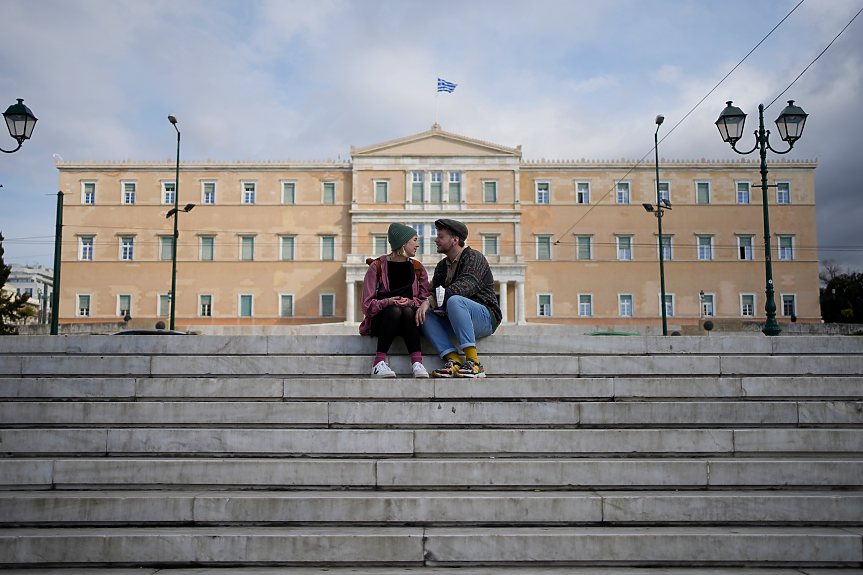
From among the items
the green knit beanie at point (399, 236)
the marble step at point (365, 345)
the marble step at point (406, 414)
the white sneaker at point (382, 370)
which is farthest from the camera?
the marble step at point (365, 345)

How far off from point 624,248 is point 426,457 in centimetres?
3946

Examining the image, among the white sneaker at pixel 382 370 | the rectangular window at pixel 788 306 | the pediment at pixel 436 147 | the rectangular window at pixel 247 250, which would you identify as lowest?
the white sneaker at pixel 382 370

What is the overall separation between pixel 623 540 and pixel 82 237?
45.2 m

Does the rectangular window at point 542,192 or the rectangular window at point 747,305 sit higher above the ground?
the rectangular window at point 542,192

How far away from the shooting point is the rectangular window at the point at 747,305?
41.3m

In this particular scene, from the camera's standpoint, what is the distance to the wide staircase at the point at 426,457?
4156 millimetres

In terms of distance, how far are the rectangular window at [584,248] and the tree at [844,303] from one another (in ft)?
66.7

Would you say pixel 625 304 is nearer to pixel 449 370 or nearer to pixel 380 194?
pixel 380 194

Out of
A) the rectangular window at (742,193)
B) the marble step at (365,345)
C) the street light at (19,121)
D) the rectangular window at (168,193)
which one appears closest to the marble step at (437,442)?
the marble step at (365,345)

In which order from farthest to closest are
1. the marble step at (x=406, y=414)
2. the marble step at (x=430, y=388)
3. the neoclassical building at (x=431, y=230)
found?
the neoclassical building at (x=431, y=230)
the marble step at (x=430, y=388)
the marble step at (x=406, y=414)

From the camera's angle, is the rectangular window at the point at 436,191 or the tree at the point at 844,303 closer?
the rectangular window at the point at 436,191

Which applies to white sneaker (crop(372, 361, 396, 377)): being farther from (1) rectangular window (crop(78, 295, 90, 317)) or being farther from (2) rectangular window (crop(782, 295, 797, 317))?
(2) rectangular window (crop(782, 295, 797, 317))

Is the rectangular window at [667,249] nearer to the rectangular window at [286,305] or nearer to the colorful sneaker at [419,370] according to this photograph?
the rectangular window at [286,305]

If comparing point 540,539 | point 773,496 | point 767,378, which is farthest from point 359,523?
point 767,378
